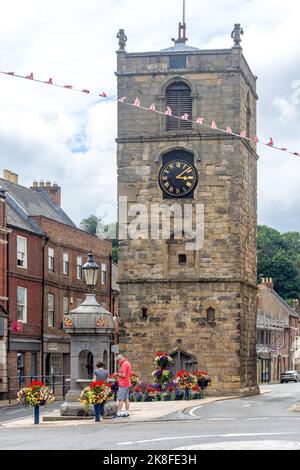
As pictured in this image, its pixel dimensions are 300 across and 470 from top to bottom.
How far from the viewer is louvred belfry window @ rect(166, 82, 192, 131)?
50.6 m

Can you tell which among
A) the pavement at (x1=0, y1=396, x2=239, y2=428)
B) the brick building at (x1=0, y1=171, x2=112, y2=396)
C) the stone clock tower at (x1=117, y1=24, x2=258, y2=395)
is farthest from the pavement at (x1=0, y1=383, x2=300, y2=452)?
the brick building at (x1=0, y1=171, x2=112, y2=396)

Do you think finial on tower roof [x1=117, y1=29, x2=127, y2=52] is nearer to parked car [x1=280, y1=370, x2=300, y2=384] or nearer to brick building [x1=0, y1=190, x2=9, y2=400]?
brick building [x1=0, y1=190, x2=9, y2=400]

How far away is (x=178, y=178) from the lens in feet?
164

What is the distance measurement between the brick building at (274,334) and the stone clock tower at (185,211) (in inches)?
1844

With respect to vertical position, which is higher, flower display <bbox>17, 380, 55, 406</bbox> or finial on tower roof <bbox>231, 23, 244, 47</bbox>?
finial on tower roof <bbox>231, 23, 244, 47</bbox>

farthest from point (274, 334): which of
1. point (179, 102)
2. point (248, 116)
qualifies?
point (179, 102)

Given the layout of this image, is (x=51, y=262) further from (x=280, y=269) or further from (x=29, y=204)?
(x=280, y=269)

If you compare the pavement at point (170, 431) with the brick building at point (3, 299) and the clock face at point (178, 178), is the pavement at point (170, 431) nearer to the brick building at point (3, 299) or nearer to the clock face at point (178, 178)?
the clock face at point (178, 178)

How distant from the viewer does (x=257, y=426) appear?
2405cm

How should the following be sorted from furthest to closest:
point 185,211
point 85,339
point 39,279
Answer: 1. point 39,279
2. point 185,211
3. point 85,339

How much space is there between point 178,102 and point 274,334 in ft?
196

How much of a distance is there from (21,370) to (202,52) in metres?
18.5

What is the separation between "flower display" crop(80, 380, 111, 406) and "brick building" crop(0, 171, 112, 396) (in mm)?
24748
